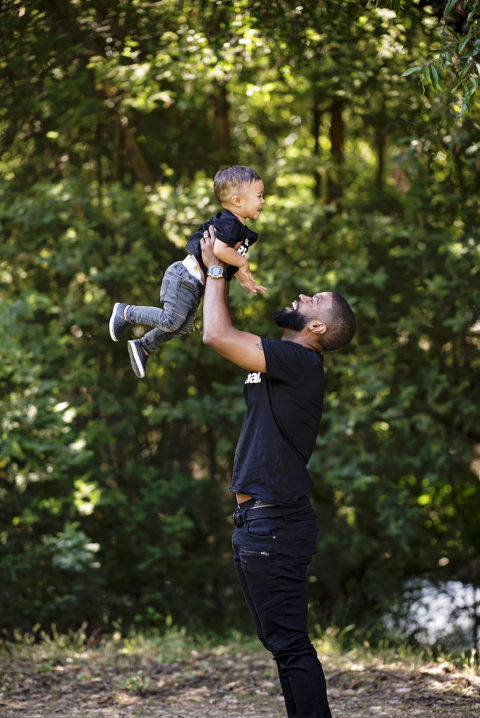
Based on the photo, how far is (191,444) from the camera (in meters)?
7.82

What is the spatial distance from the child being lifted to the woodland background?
7.74 ft

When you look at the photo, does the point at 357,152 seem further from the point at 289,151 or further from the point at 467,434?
the point at 467,434

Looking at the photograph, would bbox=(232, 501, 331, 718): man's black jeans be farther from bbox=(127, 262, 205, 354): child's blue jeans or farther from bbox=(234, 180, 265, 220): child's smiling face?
bbox=(234, 180, 265, 220): child's smiling face

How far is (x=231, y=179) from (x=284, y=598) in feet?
5.29

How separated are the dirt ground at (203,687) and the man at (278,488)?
159 cm

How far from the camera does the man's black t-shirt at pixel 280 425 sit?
2.98 m

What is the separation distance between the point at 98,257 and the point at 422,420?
3054 mm

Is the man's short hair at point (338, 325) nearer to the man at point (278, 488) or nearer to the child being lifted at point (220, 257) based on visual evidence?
the man at point (278, 488)

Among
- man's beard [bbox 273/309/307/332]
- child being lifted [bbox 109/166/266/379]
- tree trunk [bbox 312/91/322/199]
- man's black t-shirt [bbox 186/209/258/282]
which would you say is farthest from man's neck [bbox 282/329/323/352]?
tree trunk [bbox 312/91/322/199]

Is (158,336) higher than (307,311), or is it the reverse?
(307,311)

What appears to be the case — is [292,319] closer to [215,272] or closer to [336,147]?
[215,272]

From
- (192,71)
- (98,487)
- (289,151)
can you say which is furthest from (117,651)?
(289,151)

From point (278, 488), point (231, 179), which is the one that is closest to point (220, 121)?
point (231, 179)

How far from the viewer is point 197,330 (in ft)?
20.7
